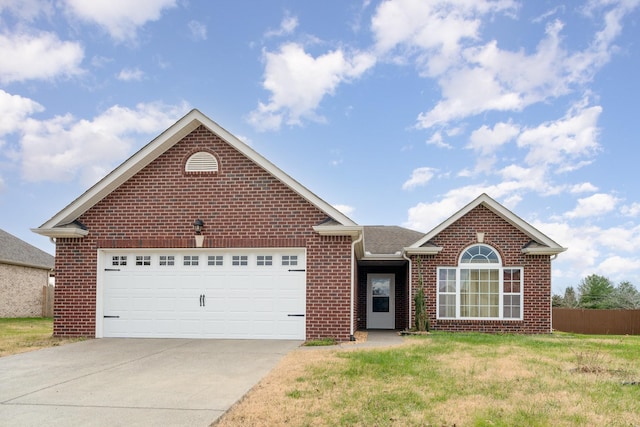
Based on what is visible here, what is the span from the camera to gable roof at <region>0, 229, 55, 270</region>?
2470 cm

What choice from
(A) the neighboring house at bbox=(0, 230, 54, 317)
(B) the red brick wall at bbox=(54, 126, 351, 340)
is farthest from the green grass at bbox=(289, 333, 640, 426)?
(A) the neighboring house at bbox=(0, 230, 54, 317)

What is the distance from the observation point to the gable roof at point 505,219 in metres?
17.0

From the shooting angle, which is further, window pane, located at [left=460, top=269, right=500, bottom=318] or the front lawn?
window pane, located at [left=460, top=269, right=500, bottom=318]

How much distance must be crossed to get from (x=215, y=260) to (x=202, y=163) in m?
2.51

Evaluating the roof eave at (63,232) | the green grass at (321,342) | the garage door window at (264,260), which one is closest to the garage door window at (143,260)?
the roof eave at (63,232)

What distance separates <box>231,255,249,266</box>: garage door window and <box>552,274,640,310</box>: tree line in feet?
91.9

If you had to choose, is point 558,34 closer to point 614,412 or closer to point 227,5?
point 227,5

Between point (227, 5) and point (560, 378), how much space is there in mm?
11603

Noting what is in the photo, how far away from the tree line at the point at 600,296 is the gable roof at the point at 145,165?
2799 cm

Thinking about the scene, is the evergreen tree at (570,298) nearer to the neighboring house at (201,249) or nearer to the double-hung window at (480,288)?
the double-hung window at (480,288)

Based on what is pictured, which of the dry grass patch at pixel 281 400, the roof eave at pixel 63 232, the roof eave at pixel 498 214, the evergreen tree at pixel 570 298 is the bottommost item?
the evergreen tree at pixel 570 298

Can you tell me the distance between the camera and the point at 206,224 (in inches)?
554

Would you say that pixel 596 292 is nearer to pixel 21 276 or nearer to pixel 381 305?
pixel 381 305

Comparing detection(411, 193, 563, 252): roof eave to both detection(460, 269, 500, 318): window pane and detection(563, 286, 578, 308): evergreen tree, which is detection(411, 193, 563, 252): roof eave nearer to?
detection(460, 269, 500, 318): window pane
